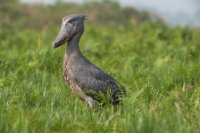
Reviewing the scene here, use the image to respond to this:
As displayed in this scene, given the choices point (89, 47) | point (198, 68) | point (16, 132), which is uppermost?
point (89, 47)

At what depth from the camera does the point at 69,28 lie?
346 inches

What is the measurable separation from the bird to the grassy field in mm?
131

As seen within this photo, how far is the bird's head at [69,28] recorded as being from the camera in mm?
8711

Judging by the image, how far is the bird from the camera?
27.3 ft

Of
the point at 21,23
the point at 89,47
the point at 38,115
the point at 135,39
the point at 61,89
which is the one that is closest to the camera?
the point at 38,115

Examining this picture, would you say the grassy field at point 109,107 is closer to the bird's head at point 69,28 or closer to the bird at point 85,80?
the bird at point 85,80

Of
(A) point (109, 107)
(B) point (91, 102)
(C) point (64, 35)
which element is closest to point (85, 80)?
(B) point (91, 102)

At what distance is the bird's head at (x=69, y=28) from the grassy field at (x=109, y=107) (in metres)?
0.64

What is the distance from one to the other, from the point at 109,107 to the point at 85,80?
1.65ft

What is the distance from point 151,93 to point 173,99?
2.76 ft

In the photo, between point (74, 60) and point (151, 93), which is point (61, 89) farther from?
point (151, 93)

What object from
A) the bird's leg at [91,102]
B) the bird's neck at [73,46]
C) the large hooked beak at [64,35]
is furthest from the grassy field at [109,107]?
the large hooked beak at [64,35]

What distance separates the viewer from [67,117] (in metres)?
7.02

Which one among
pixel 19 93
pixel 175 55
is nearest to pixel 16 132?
pixel 19 93
